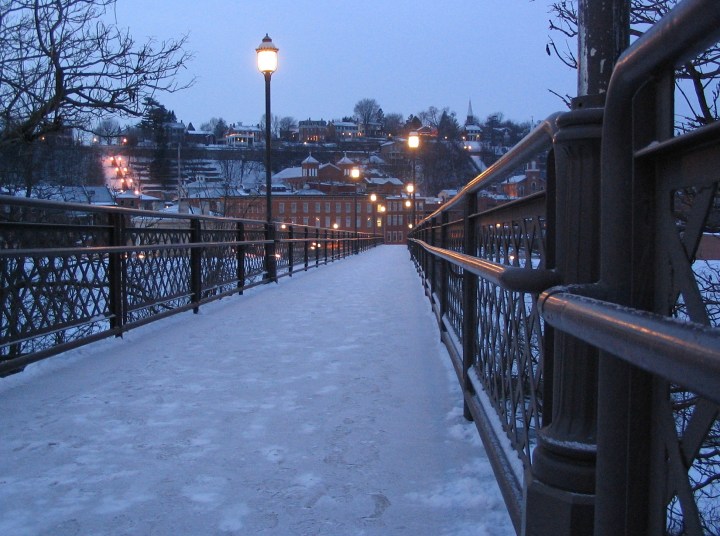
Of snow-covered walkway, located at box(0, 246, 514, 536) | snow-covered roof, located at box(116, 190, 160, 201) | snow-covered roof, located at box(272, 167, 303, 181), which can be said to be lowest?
snow-covered walkway, located at box(0, 246, 514, 536)

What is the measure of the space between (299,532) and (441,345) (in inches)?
148

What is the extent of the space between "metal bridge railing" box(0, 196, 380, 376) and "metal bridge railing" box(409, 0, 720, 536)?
341 cm

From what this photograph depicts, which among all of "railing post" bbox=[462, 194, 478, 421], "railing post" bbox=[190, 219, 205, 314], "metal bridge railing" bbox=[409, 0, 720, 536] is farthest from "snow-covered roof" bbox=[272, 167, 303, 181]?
"metal bridge railing" bbox=[409, 0, 720, 536]

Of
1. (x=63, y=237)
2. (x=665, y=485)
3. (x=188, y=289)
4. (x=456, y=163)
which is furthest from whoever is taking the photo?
(x=456, y=163)

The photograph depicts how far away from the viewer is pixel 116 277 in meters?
5.71

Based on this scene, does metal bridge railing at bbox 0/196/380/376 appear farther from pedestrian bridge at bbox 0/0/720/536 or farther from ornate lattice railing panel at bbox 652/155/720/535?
ornate lattice railing panel at bbox 652/155/720/535

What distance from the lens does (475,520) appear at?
7.70 ft

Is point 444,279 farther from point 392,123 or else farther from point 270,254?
point 392,123

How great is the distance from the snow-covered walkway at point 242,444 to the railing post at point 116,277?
0.19 m

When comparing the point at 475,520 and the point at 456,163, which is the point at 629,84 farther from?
the point at 456,163

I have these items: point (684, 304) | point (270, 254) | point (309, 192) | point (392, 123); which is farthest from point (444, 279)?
point (392, 123)

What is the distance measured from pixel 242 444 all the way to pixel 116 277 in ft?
10.2

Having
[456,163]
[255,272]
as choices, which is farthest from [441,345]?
Result: [456,163]

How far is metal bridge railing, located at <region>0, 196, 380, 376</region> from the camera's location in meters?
4.44
